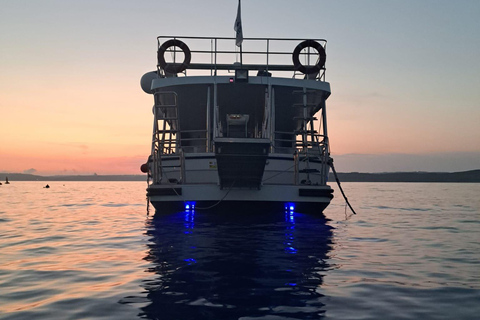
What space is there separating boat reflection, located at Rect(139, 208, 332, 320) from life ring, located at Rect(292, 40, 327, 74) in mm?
6080

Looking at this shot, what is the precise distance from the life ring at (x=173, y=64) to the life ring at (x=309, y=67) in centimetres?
379

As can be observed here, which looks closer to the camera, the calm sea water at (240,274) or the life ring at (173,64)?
the calm sea water at (240,274)

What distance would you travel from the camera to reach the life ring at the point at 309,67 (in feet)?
47.8

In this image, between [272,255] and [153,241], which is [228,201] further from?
[272,255]

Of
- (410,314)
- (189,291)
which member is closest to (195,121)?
(189,291)

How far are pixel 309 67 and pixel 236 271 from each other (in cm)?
1052

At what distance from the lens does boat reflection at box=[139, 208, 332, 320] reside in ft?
13.6

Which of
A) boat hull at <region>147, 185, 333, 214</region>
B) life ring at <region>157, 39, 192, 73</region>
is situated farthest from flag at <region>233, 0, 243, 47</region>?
boat hull at <region>147, 185, 333, 214</region>

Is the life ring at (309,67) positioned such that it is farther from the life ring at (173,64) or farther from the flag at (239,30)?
the life ring at (173,64)

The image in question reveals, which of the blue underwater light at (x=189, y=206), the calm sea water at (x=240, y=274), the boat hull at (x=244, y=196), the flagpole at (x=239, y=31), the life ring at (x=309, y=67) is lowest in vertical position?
the calm sea water at (x=240, y=274)

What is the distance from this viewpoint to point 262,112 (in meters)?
Result: 15.7

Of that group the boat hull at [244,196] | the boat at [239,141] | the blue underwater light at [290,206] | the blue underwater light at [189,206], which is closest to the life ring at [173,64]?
the boat at [239,141]

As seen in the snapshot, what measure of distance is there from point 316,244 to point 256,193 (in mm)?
3445

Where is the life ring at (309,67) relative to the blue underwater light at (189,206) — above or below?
above
